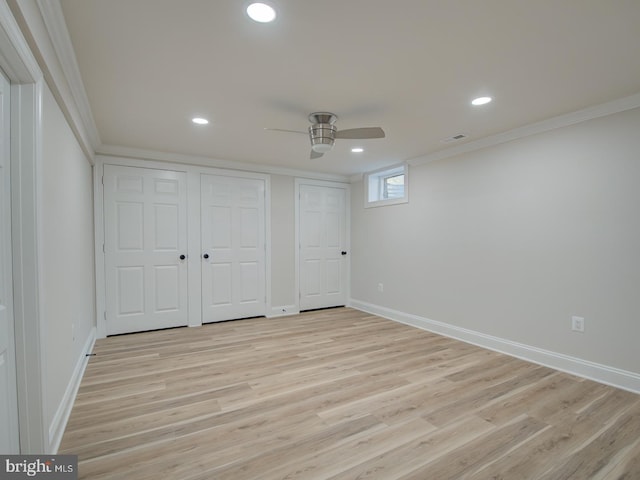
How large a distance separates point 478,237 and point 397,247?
1.27 m

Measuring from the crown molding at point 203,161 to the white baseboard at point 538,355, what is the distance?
2.59 metres

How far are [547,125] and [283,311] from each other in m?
4.06

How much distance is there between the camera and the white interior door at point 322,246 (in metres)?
5.20

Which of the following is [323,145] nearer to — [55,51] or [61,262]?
[55,51]

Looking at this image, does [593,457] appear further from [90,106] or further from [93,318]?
[93,318]

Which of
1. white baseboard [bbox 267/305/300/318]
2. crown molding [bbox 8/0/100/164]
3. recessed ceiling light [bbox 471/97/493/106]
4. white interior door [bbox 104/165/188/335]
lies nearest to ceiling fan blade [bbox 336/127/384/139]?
recessed ceiling light [bbox 471/97/493/106]

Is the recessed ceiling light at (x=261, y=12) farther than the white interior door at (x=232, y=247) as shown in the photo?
No

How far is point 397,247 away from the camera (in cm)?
464

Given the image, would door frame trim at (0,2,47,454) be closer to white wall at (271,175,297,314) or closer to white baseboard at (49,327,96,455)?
white baseboard at (49,327,96,455)

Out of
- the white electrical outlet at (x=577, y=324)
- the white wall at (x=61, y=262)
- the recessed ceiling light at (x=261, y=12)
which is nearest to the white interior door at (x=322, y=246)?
the white wall at (x=61, y=262)

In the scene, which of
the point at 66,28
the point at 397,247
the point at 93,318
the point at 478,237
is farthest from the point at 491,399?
the point at 93,318

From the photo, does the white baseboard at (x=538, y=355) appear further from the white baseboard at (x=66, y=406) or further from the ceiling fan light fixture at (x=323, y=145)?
the white baseboard at (x=66, y=406)

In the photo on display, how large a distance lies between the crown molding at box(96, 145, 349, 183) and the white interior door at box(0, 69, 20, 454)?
2684mm

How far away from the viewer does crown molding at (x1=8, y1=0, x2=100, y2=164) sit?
1.32 metres
